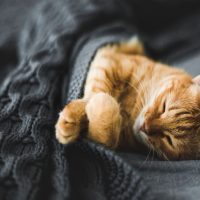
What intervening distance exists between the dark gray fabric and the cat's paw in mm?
34

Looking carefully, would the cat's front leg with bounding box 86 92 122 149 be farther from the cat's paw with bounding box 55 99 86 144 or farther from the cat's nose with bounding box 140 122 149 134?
the cat's nose with bounding box 140 122 149 134

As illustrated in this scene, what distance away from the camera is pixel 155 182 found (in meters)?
1.11

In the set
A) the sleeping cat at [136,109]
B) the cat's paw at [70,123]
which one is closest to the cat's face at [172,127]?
the sleeping cat at [136,109]

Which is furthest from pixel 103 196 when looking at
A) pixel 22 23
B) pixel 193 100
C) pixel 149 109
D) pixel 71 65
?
pixel 22 23

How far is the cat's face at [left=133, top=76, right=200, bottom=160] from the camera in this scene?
1.39 m

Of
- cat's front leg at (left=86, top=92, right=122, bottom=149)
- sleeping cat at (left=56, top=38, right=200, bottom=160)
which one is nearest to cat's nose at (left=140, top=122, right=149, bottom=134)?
sleeping cat at (left=56, top=38, right=200, bottom=160)

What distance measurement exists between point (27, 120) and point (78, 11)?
88 cm

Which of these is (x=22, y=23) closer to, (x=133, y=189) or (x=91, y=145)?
(x=91, y=145)

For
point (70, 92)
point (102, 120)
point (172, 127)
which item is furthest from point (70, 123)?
point (172, 127)

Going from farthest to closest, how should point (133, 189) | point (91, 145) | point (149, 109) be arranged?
point (149, 109), point (91, 145), point (133, 189)

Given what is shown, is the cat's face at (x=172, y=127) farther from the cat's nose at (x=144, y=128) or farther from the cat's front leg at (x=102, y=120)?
the cat's front leg at (x=102, y=120)

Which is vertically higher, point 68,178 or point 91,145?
point 91,145

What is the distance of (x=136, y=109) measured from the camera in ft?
5.12

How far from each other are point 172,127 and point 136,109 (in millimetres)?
210
